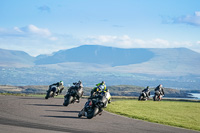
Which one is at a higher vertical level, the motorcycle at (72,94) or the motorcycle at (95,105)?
the motorcycle at (72,94)

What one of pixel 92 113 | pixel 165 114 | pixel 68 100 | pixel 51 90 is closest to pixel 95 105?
pixel 92 113

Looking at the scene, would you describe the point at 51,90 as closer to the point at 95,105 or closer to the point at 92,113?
the point at 95,105

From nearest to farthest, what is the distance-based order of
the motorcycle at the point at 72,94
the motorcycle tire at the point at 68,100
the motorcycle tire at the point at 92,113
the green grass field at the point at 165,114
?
the motorcycle tire at the point at 92,113, the green grass field at the point at 165,114, the motorcycle tire at the point at 68,100, the motorcycle at the point at 72,94

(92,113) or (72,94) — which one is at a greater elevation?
(72,94)

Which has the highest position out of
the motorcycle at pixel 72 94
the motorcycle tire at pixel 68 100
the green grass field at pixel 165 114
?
the motorcycle at pixel 72 94

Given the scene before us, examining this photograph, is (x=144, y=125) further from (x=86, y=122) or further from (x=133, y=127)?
(x=86, y=122)

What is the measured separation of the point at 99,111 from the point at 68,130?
5.95 meters

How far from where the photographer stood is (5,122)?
18578 mm

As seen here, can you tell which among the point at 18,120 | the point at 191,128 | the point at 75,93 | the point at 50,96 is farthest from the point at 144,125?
the point at 50,96

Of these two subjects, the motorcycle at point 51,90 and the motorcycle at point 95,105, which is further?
the motorcycle at point 51,90

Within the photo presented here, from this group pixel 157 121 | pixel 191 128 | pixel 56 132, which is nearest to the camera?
pixel 56 132

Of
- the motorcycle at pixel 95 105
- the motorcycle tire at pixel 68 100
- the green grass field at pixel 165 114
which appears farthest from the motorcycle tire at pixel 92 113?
the motorcycle tire at pixel 68 100

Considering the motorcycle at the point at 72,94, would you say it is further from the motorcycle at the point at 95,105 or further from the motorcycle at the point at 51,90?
the motorcycle at the point at 95,105

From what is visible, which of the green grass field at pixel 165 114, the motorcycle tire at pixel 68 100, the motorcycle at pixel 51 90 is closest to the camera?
the green grass field at pixel 165 114
